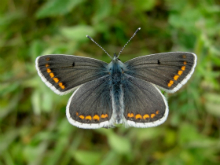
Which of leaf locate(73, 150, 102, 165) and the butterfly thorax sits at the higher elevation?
the butterfly thorax

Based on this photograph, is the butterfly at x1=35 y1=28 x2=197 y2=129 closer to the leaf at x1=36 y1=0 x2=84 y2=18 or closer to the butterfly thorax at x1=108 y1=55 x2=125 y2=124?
the butterfly thorax at x1=108 y1=55 x2=125 y2=124

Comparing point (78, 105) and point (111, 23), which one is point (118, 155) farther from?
point (111, 23)

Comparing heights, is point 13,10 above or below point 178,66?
above

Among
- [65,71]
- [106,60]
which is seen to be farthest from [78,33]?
[65,71]

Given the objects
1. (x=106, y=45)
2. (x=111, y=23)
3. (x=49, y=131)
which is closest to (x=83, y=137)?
(x=49, y=131)

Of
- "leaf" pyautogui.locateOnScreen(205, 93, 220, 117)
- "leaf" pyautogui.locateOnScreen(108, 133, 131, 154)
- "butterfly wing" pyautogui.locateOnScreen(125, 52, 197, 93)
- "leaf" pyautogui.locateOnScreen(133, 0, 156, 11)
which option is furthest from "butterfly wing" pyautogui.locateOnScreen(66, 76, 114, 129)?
"leaf" pyautogui.locateOnScreen(133, 0, 156, 11)

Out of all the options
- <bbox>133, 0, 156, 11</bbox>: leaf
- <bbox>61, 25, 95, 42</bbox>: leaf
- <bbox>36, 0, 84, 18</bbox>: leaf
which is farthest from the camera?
<bbox>133, 0, 156, 11</bbox>: leaf
